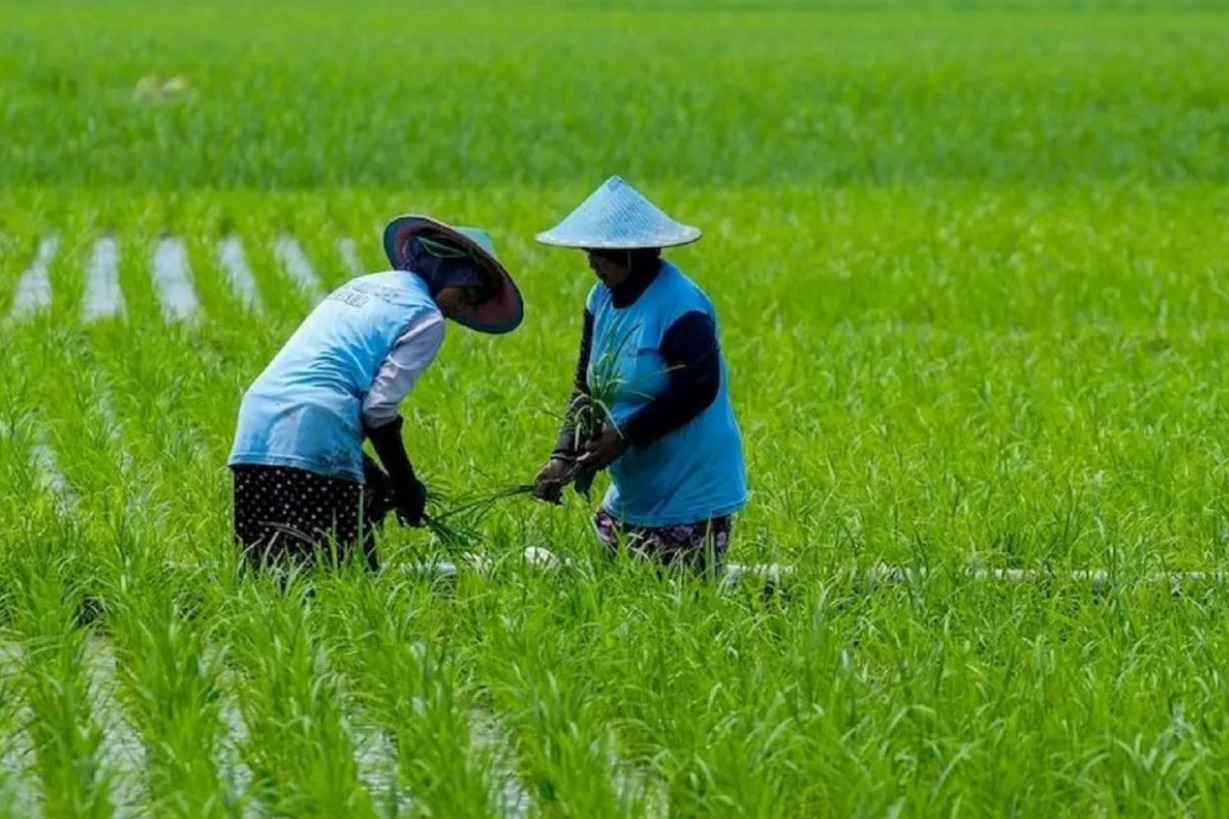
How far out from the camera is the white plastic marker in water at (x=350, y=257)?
41.3 feet

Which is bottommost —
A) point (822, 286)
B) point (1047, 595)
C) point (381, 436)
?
point (822, 286)

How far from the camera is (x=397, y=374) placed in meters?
5.77

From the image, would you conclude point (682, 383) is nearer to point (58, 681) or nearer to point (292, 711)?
point (292, 711)

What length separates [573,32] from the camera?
107ft

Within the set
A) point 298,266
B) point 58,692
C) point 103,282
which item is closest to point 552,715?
point 58,692

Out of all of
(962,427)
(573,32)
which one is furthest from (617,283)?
(573,32)

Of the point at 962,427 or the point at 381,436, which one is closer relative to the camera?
the point at 381,436

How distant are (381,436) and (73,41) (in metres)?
21.2

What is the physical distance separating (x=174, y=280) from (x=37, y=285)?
76 cm

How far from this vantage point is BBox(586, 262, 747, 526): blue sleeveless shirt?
19.5ft

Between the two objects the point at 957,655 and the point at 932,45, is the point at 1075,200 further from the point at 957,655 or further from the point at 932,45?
the point at 932,45

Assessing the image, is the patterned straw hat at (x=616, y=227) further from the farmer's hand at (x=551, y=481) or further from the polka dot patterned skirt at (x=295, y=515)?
the polka dot patterned skirt at (x=295, y=515)

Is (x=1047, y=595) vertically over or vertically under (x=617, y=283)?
under

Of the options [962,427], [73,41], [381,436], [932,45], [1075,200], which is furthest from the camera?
[932,45]
